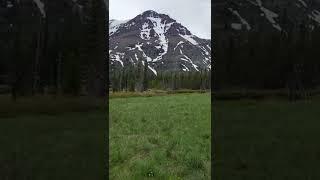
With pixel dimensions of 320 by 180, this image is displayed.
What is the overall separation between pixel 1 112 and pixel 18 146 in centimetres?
2155

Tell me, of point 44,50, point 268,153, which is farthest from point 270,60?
point 268,153

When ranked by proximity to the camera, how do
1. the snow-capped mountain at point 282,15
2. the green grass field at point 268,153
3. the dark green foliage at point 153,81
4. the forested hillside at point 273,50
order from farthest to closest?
1. the dark green foliage at point 153,81
2. the snow-capped mountain at point 282,15
3. the forested hillside at point 273,50
4. the green grass field at point 268,153

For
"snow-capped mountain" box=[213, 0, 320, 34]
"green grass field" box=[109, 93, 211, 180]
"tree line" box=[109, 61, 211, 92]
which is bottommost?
"green grass field" box=[109, 93, 211, 180]

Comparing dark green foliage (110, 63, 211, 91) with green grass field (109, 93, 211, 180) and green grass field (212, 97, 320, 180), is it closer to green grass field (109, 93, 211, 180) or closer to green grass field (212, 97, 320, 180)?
green grass field (109, 93, 211, 180)

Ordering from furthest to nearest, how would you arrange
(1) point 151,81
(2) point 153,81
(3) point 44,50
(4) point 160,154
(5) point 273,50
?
(1) point 151,81, (2) point 153,81, (5) point 273,50, (3) point 44,50, (4) point 160,154

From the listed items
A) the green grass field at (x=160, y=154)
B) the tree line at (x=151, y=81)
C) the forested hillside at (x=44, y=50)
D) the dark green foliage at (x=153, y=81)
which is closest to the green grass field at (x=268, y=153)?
the green grass field at (x=160, y=154)

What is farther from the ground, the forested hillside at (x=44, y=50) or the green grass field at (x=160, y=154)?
the forested hillside at (x=44, y=50)

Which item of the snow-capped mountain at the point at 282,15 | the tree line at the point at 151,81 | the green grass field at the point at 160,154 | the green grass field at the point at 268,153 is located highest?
the snow-capped mountain at the point at 282,15

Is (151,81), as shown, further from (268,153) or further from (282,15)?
(268,153)

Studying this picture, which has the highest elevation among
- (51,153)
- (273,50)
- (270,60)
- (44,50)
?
(273,50)

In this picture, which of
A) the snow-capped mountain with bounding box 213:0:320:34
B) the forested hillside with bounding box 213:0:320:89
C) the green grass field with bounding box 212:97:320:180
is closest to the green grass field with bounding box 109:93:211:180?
the green grass field with bounding box 212:97:320:180

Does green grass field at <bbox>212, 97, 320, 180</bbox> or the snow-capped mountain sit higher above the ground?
the snow-capped mountain

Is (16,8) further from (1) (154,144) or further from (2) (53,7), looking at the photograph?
(1) (154,144)

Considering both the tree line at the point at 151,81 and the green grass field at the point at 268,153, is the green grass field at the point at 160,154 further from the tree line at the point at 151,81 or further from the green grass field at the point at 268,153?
the tree line at the point at 151,81
